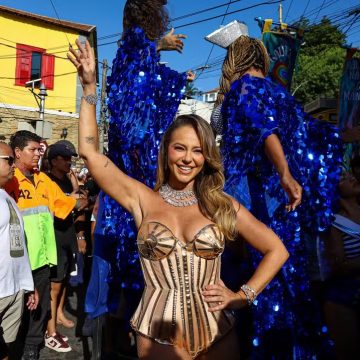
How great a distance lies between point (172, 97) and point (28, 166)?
165cm

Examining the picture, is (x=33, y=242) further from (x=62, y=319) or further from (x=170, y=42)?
(x=170, y=42)

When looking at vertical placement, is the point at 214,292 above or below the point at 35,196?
below

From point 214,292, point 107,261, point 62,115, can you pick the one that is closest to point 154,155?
point 107,261

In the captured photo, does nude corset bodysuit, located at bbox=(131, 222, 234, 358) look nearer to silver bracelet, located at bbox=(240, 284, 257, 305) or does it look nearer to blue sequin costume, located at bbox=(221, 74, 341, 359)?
silver bracelet, located at bbox=(240, 284, 257, 305)

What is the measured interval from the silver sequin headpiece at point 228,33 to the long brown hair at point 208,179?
105 centimetres

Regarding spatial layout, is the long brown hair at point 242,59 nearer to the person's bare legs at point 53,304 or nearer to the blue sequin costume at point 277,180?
the blue sequin costume at point 277,180

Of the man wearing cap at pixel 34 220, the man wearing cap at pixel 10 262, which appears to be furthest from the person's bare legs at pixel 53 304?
the man wearing cap at pixel 10 262

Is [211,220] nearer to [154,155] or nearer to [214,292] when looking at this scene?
[214,292]

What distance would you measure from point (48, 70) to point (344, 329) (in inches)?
923

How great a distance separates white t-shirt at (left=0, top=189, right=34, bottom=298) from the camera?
3113mm

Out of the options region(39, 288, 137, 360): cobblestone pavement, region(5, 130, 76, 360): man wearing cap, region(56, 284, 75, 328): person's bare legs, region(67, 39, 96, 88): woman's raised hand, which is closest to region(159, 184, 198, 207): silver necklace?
region(67, 39, 96, 88): woman's raised hand

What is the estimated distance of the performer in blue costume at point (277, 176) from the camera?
2.60 meters

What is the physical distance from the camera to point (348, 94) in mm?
8336

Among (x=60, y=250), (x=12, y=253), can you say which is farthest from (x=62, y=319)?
(x=12, y=253)
